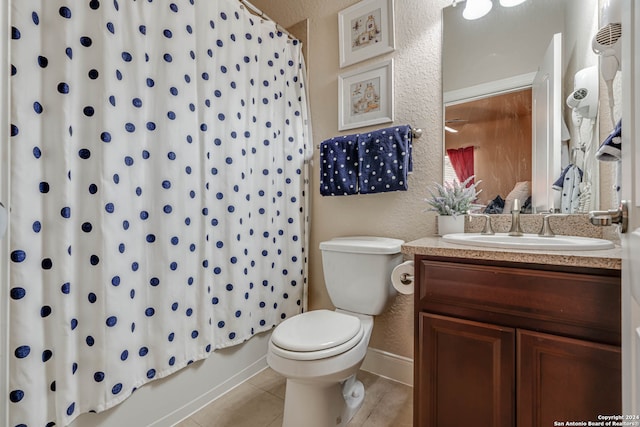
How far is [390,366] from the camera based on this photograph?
167 centimetres

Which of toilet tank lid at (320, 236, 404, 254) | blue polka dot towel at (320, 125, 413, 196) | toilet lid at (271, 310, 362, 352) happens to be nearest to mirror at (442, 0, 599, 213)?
blue polka dot towel at (320, 125, 413, 196)

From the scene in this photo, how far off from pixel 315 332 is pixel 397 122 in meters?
1.19

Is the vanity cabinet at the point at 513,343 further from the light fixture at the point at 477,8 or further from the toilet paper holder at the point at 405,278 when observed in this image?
the light fixture at the point at 477,8

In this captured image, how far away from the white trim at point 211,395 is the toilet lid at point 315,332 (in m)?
0.60

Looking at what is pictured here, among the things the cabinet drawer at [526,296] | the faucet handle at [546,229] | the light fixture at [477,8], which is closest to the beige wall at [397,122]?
the light fixture at [477,8]

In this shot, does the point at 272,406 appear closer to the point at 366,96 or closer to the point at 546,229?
the point at 546,229

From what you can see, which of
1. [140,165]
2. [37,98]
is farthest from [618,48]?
[37,98]

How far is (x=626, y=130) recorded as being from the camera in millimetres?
592

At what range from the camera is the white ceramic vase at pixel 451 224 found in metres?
1.37

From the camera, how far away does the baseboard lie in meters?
1.61

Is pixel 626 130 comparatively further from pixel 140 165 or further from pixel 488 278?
pixel 140 165

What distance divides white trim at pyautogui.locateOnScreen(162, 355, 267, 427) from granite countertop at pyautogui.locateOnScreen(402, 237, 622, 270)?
1.25 metres

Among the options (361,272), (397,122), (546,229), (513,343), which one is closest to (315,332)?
(361,272)

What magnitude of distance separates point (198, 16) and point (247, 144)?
2.01ft
